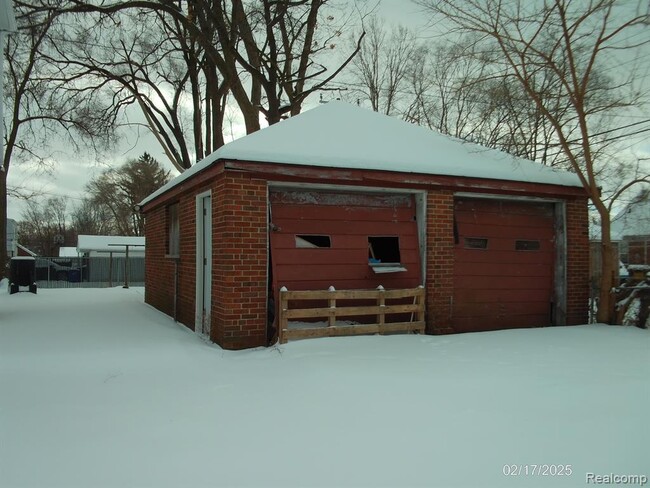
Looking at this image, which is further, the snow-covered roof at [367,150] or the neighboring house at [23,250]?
the neighboring house at [23,250]

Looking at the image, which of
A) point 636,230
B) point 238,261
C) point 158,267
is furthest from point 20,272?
point 636,230

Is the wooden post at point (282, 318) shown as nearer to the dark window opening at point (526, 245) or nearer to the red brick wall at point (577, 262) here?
the dark window opening at point (526, 245)

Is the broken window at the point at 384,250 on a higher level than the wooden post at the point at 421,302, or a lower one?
higher

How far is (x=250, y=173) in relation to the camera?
6402 mm

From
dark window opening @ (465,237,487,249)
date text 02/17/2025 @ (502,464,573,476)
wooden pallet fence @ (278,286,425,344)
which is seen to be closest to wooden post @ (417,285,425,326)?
wooden pallet fence @ (278,286,425,344)

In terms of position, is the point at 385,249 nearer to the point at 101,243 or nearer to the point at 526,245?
the point at 526,245

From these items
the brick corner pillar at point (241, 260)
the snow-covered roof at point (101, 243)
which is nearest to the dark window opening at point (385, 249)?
the brick corner pillar at point (241, 260)

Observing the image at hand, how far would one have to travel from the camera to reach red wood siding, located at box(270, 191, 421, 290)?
22.5 ft

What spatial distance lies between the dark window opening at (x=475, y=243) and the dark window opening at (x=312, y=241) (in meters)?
2.57

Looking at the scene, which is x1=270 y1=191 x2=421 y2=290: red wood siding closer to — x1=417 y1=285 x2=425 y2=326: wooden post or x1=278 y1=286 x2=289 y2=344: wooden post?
x1=417 y1=285 x2=425 y2=326: wooden post

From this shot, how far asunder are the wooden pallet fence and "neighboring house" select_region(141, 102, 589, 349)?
0.37 meters

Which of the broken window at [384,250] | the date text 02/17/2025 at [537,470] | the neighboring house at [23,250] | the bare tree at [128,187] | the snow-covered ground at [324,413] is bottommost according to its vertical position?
the date text 02/17/2025 at [537,470]

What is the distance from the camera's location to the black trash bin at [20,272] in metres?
15.8

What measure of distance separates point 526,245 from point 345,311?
409 centimetres
